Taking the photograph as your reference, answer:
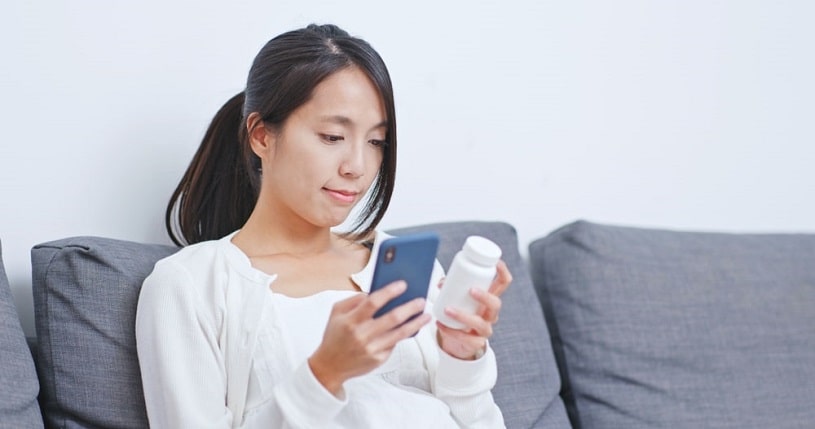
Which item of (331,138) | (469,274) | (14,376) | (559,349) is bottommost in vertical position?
(559,349)

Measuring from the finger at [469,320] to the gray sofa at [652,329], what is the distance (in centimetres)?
43

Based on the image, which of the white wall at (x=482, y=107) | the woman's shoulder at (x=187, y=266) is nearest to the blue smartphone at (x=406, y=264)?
the woman's shoulder at (x=187, y=266)

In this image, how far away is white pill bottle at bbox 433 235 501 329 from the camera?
47.9 inches

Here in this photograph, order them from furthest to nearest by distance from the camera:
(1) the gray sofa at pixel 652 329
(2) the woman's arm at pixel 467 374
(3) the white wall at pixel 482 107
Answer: (1) the gray sofa at pixel 652 329 → (3) the white wall at pixel 482 107 → (2) the woman's arm at pixel 467 374

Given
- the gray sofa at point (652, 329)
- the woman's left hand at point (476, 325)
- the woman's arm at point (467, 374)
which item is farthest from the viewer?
the gray sofa at point (652, 329)

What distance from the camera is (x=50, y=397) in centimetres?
146

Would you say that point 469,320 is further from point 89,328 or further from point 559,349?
point 559,349

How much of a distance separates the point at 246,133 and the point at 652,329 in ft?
2.71

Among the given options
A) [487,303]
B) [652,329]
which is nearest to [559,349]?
[652,329]

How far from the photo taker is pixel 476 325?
1283 millimetres

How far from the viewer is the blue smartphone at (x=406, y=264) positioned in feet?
3.82

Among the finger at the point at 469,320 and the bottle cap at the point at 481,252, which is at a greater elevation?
the bottle cap at the point at 481,252

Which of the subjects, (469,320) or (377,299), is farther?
(469,320)

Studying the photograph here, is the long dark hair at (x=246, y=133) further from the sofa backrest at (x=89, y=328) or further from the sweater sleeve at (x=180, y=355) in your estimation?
the sweater sleeve at (x=180, y=355)
